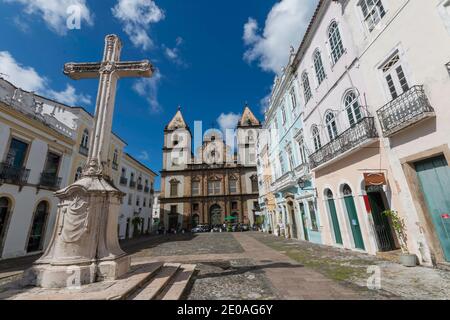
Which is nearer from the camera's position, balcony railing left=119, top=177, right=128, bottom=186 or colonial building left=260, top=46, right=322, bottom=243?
colonial building left=260, top=46, right=322, bottom=243

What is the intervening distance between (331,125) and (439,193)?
535 centimetres

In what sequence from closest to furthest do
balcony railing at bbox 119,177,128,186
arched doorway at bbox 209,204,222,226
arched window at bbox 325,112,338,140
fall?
1. arched window at bbox 325,112,338,140
2. balcony railing at bbox 119,177,128,186
3. arched doorway at bbox 209,204,222,226

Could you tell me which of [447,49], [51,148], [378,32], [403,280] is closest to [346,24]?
[378,32]

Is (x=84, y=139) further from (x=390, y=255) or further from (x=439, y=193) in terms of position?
(x=439, y=193)

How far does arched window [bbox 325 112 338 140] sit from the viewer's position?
1012 cm

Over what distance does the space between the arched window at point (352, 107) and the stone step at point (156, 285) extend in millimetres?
8483

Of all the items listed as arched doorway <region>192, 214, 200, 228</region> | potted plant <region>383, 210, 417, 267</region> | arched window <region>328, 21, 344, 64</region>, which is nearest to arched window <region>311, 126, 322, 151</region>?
arched window <region>328, 21, 344, 64</region>

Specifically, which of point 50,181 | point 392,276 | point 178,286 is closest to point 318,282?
point 392,276

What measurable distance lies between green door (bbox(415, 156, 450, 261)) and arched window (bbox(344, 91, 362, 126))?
303 cm

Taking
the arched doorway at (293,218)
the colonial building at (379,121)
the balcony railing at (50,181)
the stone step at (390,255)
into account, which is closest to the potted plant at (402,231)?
the colonial building at (379,121)

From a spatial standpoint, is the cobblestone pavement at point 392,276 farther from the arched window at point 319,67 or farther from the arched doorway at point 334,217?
the arched window at point 319,67

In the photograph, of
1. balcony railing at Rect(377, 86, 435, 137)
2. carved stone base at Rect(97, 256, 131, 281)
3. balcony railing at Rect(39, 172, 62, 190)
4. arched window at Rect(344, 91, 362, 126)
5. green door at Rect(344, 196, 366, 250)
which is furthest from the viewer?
balcony railing at Rect(39, 172, 62, 190)

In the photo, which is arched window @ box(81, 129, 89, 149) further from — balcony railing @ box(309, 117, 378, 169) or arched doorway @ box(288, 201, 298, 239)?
balcony railing @ box(309, 117, 378, 169)
